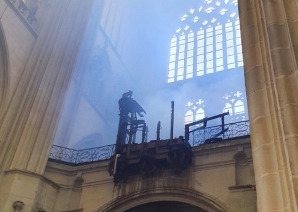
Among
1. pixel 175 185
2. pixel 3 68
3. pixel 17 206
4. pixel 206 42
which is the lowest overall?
pixel 17 206

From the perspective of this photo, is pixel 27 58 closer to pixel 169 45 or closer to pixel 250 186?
pixel 250 186

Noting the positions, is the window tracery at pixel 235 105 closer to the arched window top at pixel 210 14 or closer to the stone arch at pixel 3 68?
the arched window top at pixel 210 14

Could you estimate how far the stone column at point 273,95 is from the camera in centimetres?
423

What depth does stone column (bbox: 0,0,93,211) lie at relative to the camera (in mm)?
9789

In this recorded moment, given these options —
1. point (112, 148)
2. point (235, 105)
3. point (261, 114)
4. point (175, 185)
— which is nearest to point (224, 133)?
point (175, 185)

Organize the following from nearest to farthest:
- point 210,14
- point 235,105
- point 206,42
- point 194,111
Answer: point 235,105, point 194,111, point 206,42, point 210,14

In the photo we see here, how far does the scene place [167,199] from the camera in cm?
988

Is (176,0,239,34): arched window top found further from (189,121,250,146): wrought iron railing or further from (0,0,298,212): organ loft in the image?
(189,121,250,146): wrought iron railing

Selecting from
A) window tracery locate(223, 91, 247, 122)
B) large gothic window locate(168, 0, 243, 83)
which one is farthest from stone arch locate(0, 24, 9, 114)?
large gothic window locate(168, 0, 243, 83)

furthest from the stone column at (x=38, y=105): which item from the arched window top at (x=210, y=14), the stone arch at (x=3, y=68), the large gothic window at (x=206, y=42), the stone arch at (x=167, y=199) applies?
the arched window top at (x=210, y=14)

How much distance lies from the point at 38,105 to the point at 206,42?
13193 mm

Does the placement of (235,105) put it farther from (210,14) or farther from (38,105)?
(38,105)

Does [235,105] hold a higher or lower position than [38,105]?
higher

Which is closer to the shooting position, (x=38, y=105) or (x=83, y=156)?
(x=38, y=105)
